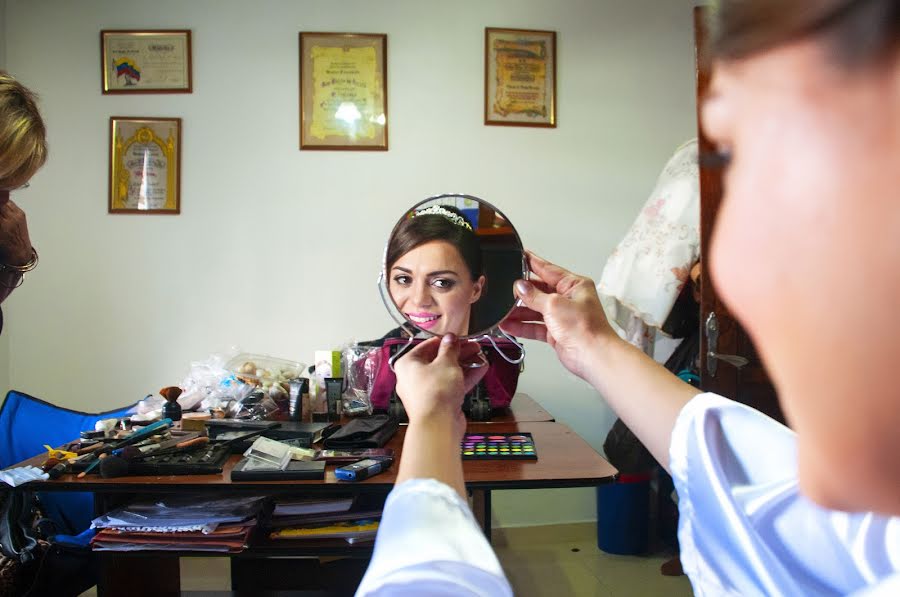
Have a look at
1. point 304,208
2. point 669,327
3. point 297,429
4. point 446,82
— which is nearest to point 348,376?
point 297,429

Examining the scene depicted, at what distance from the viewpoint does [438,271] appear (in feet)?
3.31

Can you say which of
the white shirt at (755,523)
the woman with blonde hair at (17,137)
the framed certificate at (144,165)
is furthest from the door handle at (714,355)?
the framed certificate at (144,165)

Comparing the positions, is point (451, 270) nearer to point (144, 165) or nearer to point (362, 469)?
point (362, 469)

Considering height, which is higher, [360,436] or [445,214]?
[445,214]

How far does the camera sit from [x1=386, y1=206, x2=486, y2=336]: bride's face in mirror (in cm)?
100

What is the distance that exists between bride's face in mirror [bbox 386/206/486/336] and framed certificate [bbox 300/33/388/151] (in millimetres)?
1831

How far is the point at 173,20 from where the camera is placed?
2684mm

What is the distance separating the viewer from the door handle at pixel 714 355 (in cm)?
198

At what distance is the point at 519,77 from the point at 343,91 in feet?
2.67

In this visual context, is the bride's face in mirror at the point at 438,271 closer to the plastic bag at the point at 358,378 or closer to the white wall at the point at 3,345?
the plastic bag at the point at 358,378

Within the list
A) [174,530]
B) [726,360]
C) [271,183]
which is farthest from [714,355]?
[271,183]

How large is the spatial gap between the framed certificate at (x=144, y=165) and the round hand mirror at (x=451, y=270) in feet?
6.80

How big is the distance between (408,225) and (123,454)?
0.86 m

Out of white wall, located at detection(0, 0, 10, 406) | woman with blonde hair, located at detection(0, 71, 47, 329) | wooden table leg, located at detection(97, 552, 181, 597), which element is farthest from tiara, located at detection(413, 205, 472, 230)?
white wall, located at detection(0, 0, 10, 406)
